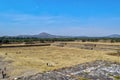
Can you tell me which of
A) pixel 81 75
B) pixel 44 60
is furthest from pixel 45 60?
A: pixel 81 75

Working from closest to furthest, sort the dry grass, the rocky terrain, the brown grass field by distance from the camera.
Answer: the rocky terrain → the brown grass field → the dry grass

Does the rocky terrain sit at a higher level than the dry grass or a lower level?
higher

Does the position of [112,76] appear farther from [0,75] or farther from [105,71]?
[0,75]

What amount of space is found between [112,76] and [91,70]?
2.40m

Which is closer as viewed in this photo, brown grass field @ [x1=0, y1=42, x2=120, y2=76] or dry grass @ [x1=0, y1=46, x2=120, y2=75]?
brown grass field @ [x1=0, y1=42, x2=120, y2=76]

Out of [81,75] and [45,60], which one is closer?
[81,75]

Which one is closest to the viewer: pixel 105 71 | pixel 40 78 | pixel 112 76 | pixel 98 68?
pixel 40 78

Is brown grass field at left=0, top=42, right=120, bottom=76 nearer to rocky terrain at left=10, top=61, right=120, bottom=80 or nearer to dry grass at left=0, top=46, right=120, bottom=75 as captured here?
dry grass at left=0, top=46, right=120, bottom=75

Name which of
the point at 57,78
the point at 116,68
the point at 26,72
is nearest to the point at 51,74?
the point at 57,78

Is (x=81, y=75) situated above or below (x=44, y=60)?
above

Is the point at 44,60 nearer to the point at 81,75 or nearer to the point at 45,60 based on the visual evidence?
the point at 45,60

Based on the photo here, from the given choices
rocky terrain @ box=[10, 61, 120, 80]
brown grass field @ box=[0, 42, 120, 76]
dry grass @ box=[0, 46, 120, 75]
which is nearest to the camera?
rocky terrain @ box=[10, 61, 120, 80]

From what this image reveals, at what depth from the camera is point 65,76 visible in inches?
615

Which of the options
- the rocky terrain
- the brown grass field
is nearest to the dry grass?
the brown grass field
